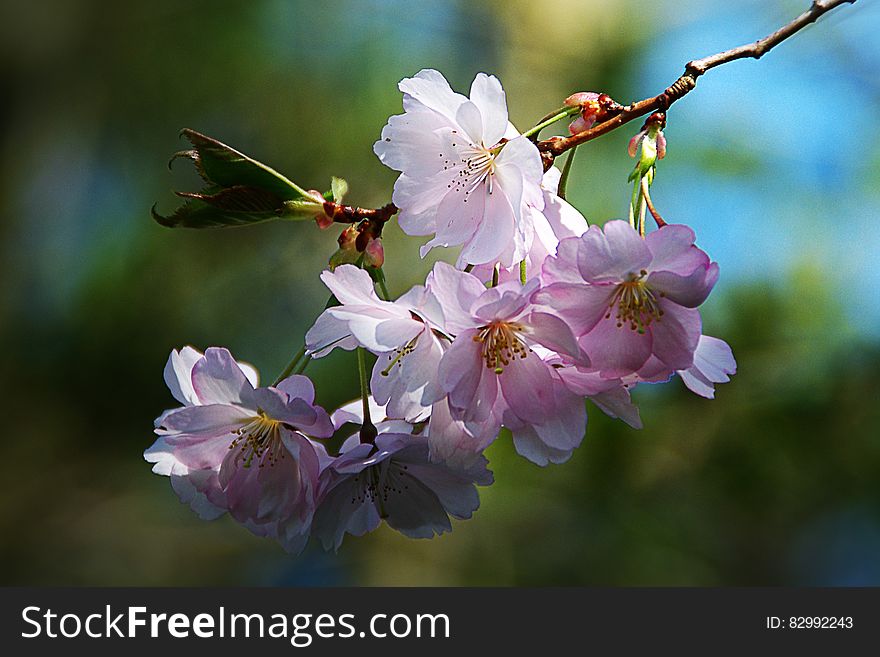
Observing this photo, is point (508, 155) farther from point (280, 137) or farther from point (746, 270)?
point (280, 137)

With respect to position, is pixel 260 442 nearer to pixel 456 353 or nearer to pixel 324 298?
pixel 456 353

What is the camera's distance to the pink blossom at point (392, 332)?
1.89ft

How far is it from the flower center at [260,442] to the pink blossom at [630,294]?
24cm

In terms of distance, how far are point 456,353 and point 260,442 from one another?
0.60ft

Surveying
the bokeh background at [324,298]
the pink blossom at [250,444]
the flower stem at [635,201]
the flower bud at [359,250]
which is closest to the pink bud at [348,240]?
the flower bud at [359,250]

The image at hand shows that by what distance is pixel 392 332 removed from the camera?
58 centimetres

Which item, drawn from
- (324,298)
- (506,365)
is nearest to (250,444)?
(506,365)

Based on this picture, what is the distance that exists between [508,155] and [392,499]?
31 centimetres

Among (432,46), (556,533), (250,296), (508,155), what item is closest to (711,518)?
(556,533)

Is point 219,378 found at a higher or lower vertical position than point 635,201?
lower

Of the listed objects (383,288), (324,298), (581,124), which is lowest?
(383,288)

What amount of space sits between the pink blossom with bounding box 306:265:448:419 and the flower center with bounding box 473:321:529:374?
34 mm

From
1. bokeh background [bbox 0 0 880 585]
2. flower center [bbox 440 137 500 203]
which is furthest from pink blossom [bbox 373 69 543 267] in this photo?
bokeh background [bbox 0 0 880 585]

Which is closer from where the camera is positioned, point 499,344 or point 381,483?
point 499,344
